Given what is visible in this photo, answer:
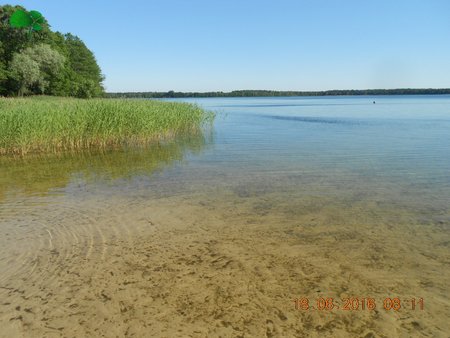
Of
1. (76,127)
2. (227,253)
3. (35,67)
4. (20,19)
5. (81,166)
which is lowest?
(81,166)

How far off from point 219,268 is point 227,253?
0.53 meters

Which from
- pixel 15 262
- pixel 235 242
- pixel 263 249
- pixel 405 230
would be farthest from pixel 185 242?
pixel 405 230

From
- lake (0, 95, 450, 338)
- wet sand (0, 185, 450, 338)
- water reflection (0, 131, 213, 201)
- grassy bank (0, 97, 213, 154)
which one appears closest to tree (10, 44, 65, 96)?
grassy bank (0, 97, 213, 154)

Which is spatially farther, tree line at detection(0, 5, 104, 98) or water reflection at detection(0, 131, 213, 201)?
tree line at detection(0, 5, 104, 98)

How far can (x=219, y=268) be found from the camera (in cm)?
516

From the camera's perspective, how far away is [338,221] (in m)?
7.09

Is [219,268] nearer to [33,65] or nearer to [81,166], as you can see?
[81,166]

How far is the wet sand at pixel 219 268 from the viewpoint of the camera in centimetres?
390

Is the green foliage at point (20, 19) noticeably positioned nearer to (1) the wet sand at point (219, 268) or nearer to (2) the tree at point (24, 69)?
(2) the tree at point (24, 69)

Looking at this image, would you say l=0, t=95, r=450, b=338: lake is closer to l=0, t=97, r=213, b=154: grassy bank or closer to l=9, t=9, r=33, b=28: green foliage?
l=0, t=97, r=213, b=154: grassy bank

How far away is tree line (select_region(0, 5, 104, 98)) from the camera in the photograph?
47.0m
